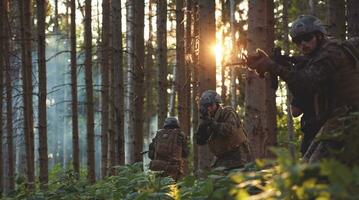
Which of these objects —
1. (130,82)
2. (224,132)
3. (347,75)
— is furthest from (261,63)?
(130,82)

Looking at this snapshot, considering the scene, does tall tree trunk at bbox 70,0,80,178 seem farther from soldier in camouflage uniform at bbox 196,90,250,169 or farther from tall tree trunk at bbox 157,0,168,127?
soldier in camouflage uniform at bbox 196,90,250,169

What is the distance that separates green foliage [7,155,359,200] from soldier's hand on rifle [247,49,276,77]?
709mm

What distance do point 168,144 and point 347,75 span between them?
6472mm

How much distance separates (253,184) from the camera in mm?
2238

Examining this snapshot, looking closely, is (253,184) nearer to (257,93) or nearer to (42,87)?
(257,93)

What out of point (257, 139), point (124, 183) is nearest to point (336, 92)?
point (124, 183)

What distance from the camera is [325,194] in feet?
6.57

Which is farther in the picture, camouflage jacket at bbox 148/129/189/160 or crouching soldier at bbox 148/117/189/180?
camouflage jacket at bbox 148/129/189/160

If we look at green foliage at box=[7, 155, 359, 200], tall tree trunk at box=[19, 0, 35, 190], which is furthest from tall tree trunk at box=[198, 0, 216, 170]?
tall tree trunk at box=[19, 0, 35, 190]

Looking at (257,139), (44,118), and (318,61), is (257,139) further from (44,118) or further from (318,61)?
(44,118)

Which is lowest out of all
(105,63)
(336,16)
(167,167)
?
(167,167)

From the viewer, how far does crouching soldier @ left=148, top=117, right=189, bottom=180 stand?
10.4 meters

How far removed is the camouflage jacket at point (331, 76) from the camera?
4137 millimetres

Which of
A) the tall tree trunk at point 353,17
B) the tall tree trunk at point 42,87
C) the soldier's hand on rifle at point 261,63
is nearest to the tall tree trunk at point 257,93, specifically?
the tall tree trunk at point 353,17
